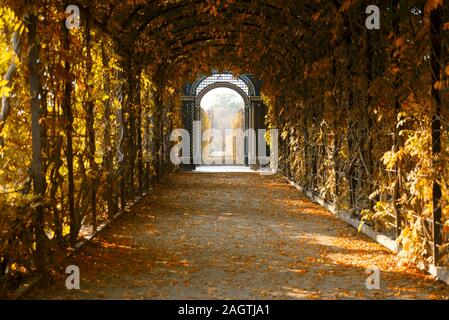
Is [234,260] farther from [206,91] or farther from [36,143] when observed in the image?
[206,91]

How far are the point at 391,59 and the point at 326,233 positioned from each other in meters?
2.68

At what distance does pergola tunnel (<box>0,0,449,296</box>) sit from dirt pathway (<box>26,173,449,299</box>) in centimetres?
33

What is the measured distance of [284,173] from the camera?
19078 mm

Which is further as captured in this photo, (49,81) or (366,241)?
(366,241)

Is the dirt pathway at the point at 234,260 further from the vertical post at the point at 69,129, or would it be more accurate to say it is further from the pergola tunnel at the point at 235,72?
the vertical post at the point at 69,129

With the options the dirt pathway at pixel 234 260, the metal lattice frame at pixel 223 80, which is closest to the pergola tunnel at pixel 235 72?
the dirt pathway at pixel 234 260

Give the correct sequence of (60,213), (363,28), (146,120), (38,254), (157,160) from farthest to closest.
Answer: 1. (157,160)
2. (146,120)
3. (363,28)
4. (60,213)
5. (38,254)

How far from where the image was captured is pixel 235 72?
1587 centimetres

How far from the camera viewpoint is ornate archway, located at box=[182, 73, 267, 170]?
24672 mm

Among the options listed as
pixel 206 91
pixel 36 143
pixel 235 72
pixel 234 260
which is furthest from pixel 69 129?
pixel 206 91

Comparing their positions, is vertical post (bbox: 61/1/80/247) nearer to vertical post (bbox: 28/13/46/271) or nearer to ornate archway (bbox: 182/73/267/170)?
vertical post (bbox: 28/13/46/271)

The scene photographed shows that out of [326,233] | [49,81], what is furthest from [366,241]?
[49,81]
